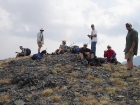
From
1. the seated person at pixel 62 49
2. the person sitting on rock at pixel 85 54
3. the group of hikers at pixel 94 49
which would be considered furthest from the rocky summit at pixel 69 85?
the seated person at pixel 62 49

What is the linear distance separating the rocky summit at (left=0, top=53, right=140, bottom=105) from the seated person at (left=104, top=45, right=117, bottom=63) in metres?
2.56

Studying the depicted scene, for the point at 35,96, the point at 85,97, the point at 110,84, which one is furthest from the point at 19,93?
the point at 110,84

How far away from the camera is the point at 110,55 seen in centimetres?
2336

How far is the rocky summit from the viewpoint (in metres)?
13.7

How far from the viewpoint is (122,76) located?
17.6 m

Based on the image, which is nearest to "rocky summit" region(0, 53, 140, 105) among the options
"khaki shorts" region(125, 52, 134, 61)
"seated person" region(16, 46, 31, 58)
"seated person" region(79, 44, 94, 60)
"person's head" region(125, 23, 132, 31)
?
"seated person" region(79, 44, 94, 60)

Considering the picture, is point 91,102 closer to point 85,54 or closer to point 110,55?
point 85,54

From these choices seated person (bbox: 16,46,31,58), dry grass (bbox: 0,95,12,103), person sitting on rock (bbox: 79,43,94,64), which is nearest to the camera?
dry grass (bbox: 0,95,12,103)

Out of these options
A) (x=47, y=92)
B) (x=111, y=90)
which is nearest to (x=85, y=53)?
(x=111, y=90)

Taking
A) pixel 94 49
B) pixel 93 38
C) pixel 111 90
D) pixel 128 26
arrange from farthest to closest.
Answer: pixel 94 49 < pixel 93 38 < pixel 128 26 < pixel 111 90

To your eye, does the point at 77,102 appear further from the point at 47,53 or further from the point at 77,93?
the point at 47,53

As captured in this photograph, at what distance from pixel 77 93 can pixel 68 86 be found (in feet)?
4.33

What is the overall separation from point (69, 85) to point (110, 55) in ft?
27.3

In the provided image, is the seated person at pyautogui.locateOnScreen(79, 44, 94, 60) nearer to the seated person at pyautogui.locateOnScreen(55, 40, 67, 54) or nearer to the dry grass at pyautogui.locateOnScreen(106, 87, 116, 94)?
the seated person at pyautogui.locateOnScreen(55, 40, 67, 54)
